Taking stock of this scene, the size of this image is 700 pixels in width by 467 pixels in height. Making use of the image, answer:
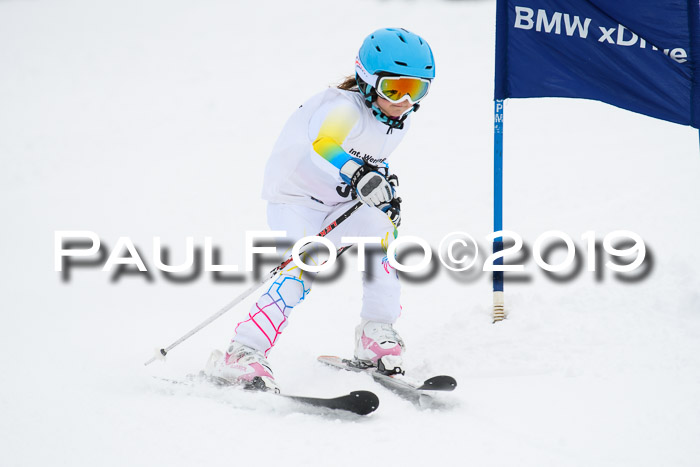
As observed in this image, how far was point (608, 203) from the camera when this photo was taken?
862cm

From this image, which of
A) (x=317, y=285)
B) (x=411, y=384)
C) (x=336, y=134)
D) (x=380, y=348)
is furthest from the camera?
(x=317, y=285)

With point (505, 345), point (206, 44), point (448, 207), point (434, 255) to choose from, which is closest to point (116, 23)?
point (206, 44)

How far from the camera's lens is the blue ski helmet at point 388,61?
4.24m

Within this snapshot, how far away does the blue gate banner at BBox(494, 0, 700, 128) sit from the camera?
5395mm

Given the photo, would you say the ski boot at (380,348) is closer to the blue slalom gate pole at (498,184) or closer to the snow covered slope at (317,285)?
A: the snow covered slope at (317,285)

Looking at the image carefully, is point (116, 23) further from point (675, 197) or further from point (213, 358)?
point (213, 358)

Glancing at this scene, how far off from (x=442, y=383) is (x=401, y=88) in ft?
5.57

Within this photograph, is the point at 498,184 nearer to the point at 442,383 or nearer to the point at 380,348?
the point at 380,348

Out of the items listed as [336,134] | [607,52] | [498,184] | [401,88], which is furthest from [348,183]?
[607,52]

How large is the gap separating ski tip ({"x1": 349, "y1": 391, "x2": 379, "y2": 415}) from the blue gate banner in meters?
2.86

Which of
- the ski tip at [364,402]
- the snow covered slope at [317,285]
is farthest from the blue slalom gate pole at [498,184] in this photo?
the ski tip at [364,402]

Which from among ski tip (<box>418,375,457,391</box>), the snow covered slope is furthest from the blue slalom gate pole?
ski tip (<box>418,375,457,391</box>)

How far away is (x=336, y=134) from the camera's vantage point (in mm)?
4262

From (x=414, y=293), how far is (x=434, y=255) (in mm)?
957
